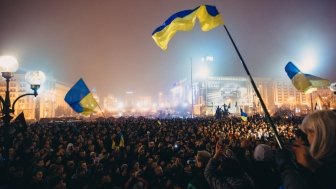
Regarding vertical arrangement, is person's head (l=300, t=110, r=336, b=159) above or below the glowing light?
below

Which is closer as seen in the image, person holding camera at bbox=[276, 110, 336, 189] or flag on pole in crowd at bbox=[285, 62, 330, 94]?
person holding camera at bbox=[276, 110, 336, 189]

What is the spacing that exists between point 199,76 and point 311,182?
11594 cm

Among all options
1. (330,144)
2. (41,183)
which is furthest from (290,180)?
(41,183)

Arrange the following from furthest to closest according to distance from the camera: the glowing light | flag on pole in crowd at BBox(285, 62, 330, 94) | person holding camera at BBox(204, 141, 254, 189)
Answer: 1. the glowing light
2. flag on pole in crowd at BBox(285, 62, 330, 94)
3. person holding camera at BBox(204, 141, 254, 189)

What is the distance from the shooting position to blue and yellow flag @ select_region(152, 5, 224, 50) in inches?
279

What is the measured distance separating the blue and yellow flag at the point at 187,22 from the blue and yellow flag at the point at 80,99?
8.23 metres

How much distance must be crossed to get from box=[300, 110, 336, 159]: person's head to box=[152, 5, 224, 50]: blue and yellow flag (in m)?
5.16

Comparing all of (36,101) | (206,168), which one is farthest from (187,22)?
(36,101)

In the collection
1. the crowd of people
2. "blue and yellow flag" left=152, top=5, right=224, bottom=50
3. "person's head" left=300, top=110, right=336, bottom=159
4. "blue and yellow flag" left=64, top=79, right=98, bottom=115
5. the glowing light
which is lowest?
the crowd of people

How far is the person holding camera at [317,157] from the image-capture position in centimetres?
176

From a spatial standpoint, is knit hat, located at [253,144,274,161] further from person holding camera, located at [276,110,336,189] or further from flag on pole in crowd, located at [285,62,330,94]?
flag on pole in crowd, located at [285,62,330,94]

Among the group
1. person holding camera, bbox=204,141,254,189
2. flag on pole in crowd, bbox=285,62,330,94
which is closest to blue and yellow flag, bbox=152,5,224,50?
person holding camera, bbox=204,141,254,189

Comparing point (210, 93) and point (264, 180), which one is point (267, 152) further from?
point (210, 93)

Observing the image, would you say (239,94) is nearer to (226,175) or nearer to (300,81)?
(300,81)
